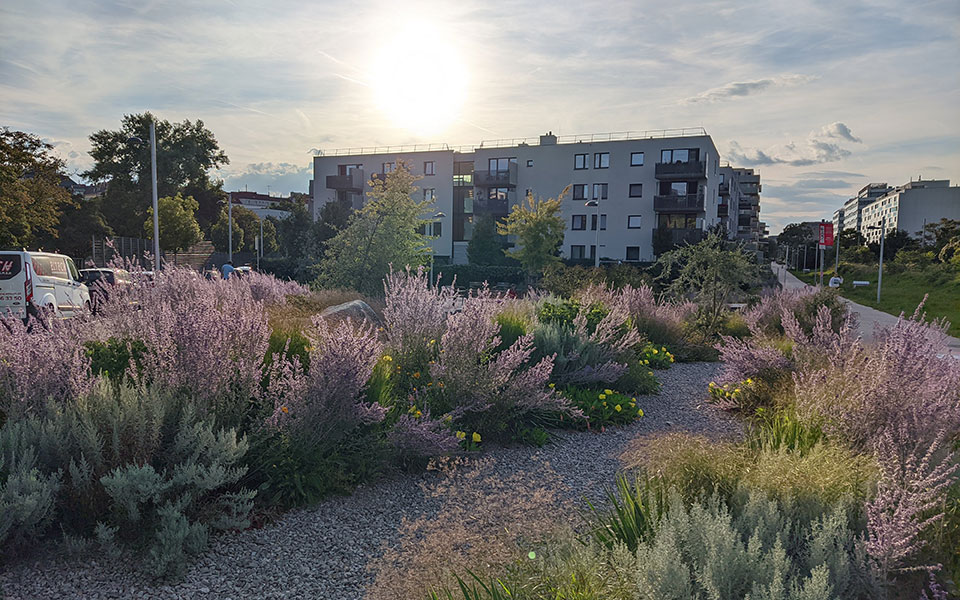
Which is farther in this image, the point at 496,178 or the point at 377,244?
the point at 496,178

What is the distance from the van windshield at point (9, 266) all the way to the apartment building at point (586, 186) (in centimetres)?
2906

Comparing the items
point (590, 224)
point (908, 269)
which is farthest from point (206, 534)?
point (908, 269)

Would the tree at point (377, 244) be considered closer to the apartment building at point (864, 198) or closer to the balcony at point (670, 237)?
the balcony at point (670, 237)

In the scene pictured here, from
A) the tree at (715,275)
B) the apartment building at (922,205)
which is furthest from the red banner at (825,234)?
the apartment building at (922,205)

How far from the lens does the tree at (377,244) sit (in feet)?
52.1

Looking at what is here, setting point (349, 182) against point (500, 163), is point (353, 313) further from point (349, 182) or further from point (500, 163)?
point (349, 182)

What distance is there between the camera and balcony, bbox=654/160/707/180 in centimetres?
4144

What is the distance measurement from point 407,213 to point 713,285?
856 centimetres

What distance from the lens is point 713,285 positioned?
13477mm

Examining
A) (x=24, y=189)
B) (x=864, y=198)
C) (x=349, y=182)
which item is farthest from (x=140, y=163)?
(x=864, y=198)

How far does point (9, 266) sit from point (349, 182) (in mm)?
37001

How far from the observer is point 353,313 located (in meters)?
9.38

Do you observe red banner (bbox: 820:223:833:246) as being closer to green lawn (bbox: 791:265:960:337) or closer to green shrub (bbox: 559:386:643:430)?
green lawn (bbox: 791:265:960:337)

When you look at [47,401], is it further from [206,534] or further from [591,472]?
[591,472]
